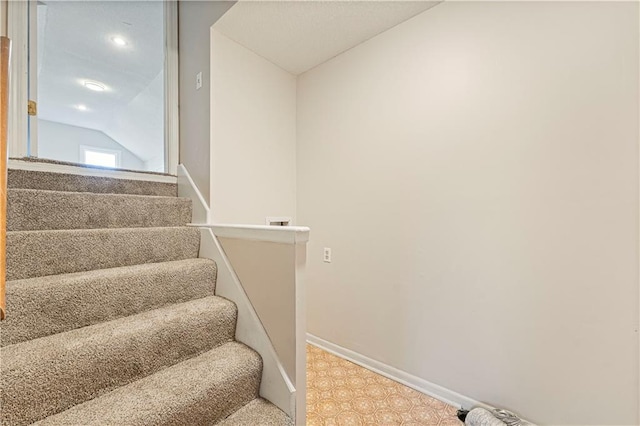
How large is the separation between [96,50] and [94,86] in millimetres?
791

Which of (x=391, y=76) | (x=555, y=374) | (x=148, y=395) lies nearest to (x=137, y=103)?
(x=391, y=76)

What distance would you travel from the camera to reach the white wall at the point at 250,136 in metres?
1.92

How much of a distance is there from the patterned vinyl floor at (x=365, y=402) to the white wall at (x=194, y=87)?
4.84ft

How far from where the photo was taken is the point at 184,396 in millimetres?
991

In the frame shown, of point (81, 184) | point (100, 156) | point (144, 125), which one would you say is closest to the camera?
point (81, 184)

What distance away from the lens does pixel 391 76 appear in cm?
184

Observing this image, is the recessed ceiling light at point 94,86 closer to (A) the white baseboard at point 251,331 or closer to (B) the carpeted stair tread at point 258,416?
(A) the white baseboard at point 251,331

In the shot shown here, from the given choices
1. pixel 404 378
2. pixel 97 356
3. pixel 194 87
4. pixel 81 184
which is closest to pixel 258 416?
pixel 97 356

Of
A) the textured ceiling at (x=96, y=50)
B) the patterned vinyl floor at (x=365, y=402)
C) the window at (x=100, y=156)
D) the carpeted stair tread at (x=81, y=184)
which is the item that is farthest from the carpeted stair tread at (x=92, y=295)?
the window at (x=100, y=156)

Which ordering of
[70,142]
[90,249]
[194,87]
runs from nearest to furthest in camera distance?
[90,249] → [194,87] → [70,142]

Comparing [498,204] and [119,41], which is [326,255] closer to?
[498,204]

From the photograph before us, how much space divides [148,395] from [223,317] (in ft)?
1.41

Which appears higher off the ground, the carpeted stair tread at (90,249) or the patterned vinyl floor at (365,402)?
the carpeted stair tread at (90,249)

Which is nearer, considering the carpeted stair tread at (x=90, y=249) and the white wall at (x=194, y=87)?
the carpeted stair tread at (x=90, y=249)
